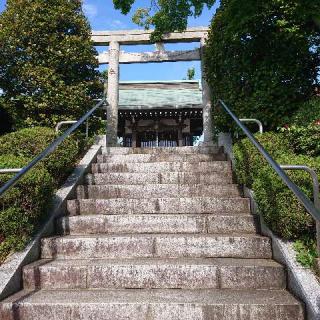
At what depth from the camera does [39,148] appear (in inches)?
211

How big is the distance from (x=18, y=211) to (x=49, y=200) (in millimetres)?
648

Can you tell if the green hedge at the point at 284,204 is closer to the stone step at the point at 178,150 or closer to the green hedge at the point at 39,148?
the green hedge at the point at 39,148

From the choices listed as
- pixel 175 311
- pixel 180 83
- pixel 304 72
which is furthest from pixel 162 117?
pixel 175 311

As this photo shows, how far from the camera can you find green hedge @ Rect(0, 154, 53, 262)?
349cm

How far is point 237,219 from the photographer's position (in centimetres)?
416

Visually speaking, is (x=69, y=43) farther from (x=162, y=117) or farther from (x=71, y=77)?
(x=162, y=117)

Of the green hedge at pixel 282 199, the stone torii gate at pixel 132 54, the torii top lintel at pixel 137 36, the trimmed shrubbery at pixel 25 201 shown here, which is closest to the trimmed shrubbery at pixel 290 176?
the green hedge at pixel 282 199

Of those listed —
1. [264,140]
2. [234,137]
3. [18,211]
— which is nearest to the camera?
[18,211]

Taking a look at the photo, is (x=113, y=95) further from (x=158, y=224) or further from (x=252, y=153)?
(x=158, y=224)

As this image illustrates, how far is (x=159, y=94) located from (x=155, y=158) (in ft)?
33.4

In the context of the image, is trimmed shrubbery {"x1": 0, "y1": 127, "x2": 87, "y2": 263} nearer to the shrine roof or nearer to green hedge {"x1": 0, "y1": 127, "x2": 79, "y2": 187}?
green hedge {"x1": 0, "y1": 127, "x2": 79, "y2": 187}

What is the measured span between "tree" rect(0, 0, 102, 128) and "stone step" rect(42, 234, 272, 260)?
4.10m

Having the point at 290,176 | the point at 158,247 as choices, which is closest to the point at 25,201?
the point at 158,247

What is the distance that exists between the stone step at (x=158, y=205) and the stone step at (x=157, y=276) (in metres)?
1.28
